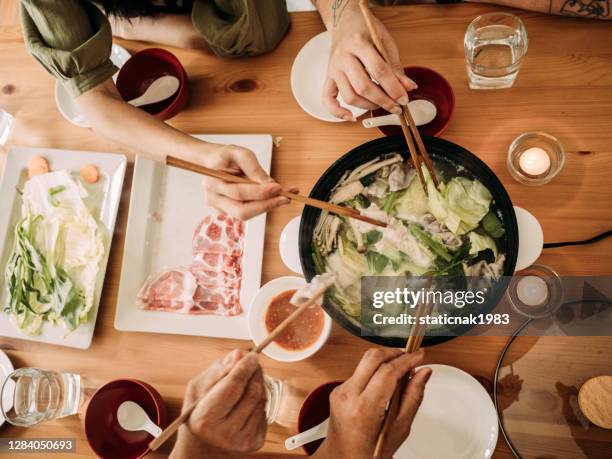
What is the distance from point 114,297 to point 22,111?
88 cm

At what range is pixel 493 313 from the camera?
1.43m

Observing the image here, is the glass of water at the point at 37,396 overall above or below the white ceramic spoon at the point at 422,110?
below

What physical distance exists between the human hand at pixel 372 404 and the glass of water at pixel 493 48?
940mm

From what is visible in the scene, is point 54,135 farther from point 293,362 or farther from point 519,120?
point 519,120

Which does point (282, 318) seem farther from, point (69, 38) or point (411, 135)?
point (69, 38)

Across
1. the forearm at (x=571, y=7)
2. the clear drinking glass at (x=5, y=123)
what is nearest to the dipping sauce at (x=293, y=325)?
the forearm at (x=571, y=7)

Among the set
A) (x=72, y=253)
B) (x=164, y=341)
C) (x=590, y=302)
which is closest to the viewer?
(x=590, y=302)

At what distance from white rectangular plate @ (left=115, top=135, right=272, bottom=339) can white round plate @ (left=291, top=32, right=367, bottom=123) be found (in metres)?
0.19

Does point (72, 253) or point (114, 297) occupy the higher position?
point (72, 253)

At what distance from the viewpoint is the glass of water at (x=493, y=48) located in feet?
4.98

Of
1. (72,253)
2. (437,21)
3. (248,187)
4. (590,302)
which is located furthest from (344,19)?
(72,253)

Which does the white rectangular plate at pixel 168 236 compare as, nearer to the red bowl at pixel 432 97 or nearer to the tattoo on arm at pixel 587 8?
the red bowl at pixel 432 97

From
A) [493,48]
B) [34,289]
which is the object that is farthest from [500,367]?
[34,289]

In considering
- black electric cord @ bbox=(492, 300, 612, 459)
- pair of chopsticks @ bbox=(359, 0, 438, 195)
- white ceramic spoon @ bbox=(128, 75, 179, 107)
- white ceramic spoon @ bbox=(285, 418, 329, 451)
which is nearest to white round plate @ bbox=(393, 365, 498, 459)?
black electric cord @ bbox=(492, 300, 612, 459)
